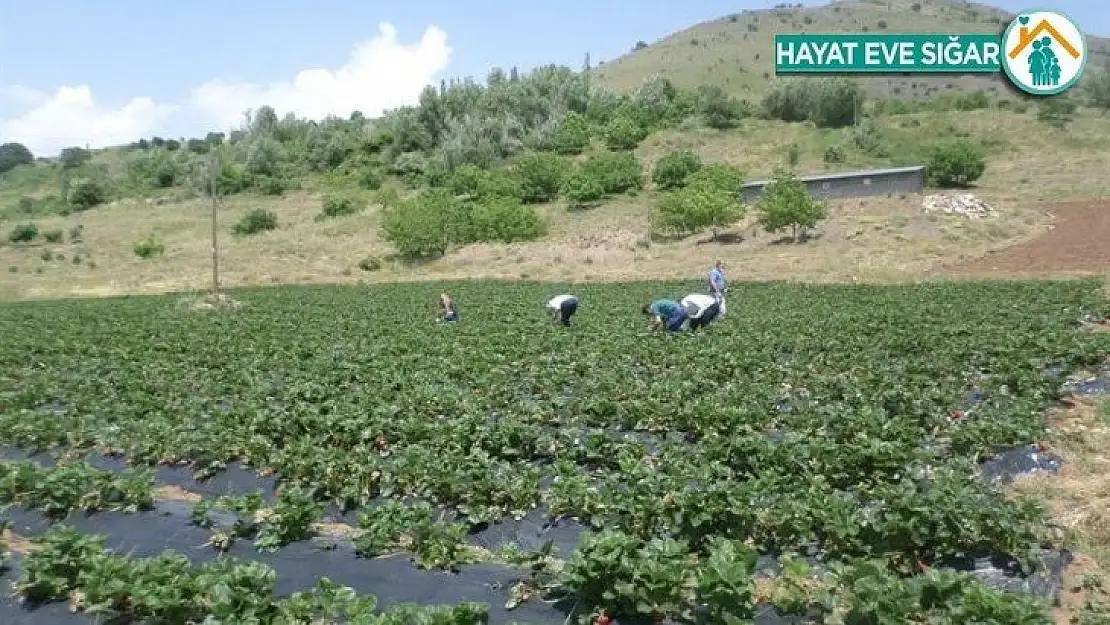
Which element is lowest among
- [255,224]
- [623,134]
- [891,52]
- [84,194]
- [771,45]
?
[255,224]

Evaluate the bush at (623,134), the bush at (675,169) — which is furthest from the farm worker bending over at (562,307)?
the bush at (623,134)

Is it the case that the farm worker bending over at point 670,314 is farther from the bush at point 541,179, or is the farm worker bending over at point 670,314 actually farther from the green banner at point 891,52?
the bush at point 541,179

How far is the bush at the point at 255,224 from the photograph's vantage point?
61.6m

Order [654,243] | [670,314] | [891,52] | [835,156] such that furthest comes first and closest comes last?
[835,156] → [654,243] → [891,52] → [670,314]

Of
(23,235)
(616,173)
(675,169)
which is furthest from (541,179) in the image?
(23,235)

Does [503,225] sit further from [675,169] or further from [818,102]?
[818,102]

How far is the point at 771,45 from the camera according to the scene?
5340 inches

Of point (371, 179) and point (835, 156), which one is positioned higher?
point (835, 156)

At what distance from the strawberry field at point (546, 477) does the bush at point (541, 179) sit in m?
44.3

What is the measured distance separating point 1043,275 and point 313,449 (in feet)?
89.2

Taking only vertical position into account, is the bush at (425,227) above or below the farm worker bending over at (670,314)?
A: above

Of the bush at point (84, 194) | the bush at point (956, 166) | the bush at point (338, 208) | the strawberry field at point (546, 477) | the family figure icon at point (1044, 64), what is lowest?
the strawberry field at point (546, 477)

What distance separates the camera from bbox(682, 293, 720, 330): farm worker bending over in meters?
17.0

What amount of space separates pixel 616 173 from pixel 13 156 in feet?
397
